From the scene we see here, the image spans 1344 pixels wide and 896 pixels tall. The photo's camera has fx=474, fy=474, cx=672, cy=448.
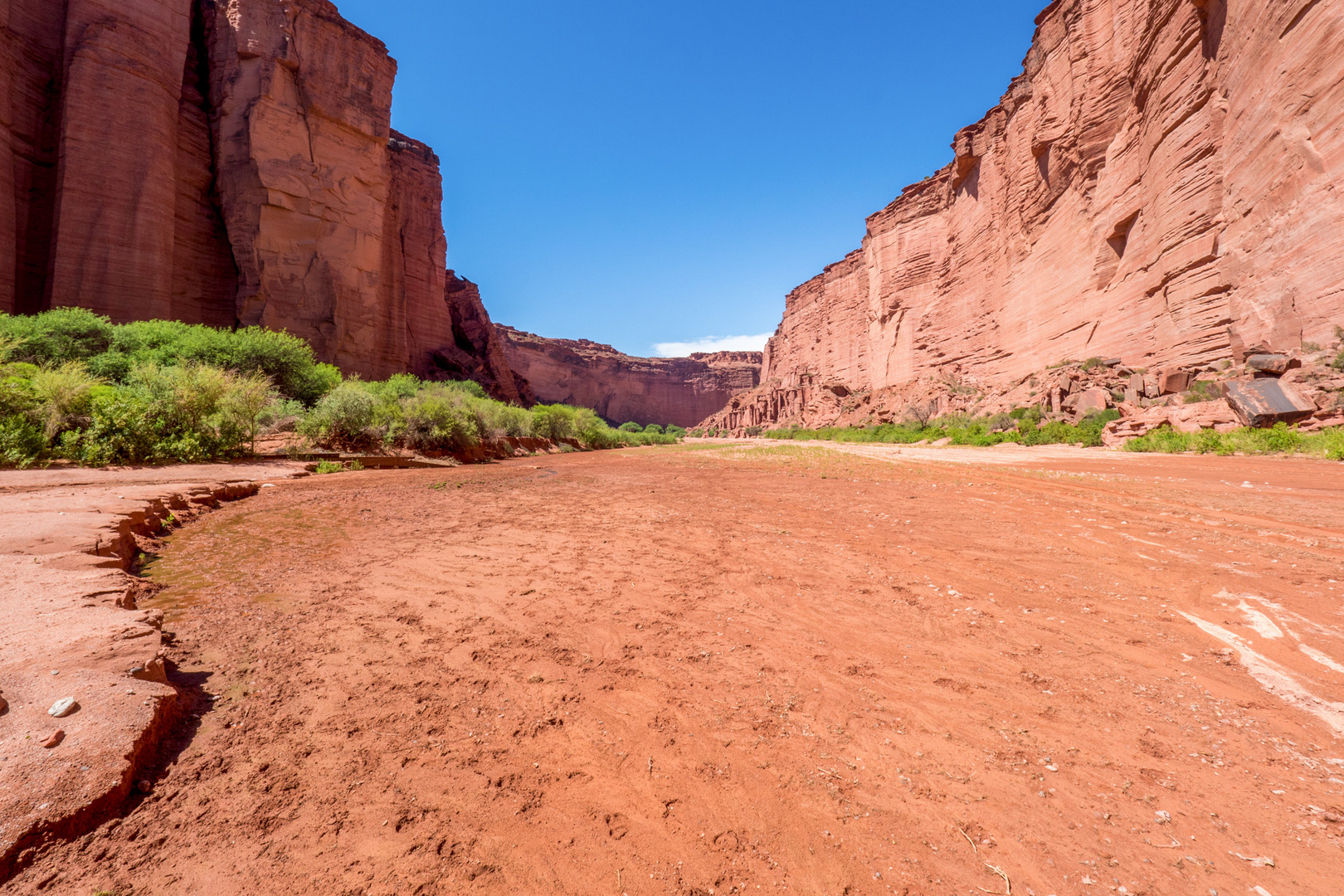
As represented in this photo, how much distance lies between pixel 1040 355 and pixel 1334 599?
26.0 metres

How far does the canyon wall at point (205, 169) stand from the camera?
675 inches

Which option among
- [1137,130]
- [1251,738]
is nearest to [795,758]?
[1251,738]

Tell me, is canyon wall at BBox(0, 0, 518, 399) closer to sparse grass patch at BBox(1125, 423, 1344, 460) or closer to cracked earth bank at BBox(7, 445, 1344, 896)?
cracked earth bank at BBox(7, 445, 1344, 896)

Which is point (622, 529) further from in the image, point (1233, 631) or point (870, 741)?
point (1233, 631)

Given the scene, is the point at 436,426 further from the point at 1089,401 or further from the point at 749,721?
the point at 1089,401

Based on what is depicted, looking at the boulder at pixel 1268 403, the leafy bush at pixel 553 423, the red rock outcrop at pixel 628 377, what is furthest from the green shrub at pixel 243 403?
the red rock outcrop at pixel 628 377

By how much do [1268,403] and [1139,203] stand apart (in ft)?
41.5

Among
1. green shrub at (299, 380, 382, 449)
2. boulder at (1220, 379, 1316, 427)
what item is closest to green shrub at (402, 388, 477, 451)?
green shrub at (299, 380, 382, 449)

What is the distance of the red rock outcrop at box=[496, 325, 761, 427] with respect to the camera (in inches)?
2662

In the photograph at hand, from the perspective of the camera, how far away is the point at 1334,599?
3.26 m

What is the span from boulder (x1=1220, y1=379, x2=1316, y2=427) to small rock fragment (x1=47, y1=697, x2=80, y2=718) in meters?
18.7

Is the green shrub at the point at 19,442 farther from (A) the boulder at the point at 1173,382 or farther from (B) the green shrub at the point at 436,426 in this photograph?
(A) the boulder at the point at 1173,382

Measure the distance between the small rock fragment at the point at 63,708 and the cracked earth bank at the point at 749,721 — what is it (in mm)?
403

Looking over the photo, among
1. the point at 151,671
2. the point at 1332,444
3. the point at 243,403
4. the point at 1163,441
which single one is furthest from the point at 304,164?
the point at 1332,444
